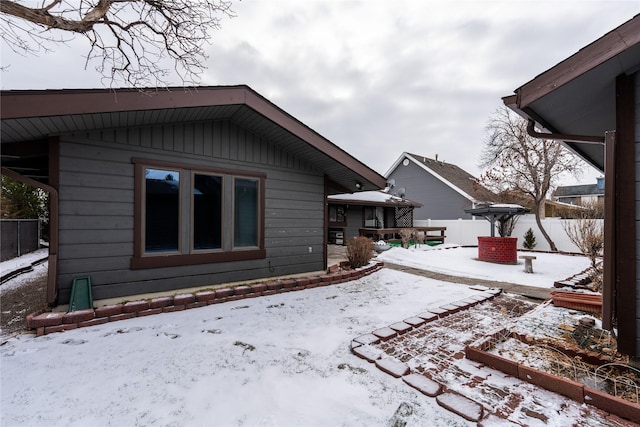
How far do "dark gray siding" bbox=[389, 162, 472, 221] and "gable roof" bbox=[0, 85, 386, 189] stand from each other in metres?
13.7

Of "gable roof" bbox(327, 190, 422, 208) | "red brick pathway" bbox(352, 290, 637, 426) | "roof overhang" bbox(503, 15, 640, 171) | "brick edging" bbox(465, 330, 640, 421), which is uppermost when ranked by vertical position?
"roof overhang" bbox(503, 15, 640, 171)

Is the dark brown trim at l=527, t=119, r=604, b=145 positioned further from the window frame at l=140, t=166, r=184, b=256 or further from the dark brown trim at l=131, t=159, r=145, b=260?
the dark brown trim at l=131, t=159, r=145, b=260

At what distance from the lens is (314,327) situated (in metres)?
3.51

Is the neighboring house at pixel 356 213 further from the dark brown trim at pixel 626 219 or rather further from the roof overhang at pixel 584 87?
the dark brown trim at pixel 626 219

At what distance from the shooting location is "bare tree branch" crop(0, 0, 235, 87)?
3561mm

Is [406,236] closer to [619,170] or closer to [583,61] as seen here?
[619,170]

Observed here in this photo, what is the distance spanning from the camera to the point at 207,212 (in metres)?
4.76

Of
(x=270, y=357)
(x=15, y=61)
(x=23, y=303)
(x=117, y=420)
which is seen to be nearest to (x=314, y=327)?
(x=270, y=357)

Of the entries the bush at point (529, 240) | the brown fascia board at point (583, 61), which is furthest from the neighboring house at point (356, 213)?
the brown fascia board at point (583, 61)

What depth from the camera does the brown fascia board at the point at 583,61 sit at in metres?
2.10

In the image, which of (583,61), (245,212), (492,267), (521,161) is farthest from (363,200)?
(583,61)

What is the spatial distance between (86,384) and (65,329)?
148 centimetres

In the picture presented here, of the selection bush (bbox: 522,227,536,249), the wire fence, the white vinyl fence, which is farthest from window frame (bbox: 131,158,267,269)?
bush (bbox: 522,227,536,249)

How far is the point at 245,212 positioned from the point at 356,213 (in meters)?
10.1
